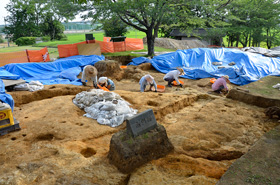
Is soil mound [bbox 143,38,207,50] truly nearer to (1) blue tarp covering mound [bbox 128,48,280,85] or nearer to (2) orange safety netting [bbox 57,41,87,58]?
(1) blue tarp covering mound [bbox 128,48,280,85]

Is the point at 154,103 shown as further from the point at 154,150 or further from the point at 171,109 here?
the point at 154,150

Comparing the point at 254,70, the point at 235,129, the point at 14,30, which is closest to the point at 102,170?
the point at 235,129

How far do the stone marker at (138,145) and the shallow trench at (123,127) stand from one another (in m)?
0.13

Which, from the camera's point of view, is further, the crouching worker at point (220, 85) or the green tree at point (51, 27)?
the green tree at point (51, 27)

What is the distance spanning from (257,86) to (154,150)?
660cm

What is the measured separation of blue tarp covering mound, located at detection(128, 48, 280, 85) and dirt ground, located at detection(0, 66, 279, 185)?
4554 millimetres

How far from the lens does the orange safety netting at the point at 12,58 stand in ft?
39.7

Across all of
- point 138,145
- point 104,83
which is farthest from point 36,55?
point 138,145

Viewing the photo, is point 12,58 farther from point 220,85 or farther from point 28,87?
point 220,85

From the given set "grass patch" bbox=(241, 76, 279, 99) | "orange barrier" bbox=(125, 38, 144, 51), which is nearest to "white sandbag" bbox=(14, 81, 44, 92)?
"grass patch" bbox=(241, 76, 279, 99)

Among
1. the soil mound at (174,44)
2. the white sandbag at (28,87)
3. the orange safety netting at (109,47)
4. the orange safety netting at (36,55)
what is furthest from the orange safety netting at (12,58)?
the soil mound at (174,44)

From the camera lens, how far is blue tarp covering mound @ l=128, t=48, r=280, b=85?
1089 cm

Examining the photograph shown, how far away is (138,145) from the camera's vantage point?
337 centimetres

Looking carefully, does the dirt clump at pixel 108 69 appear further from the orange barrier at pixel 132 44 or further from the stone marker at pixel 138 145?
the orange barrier at pixel 132 44
